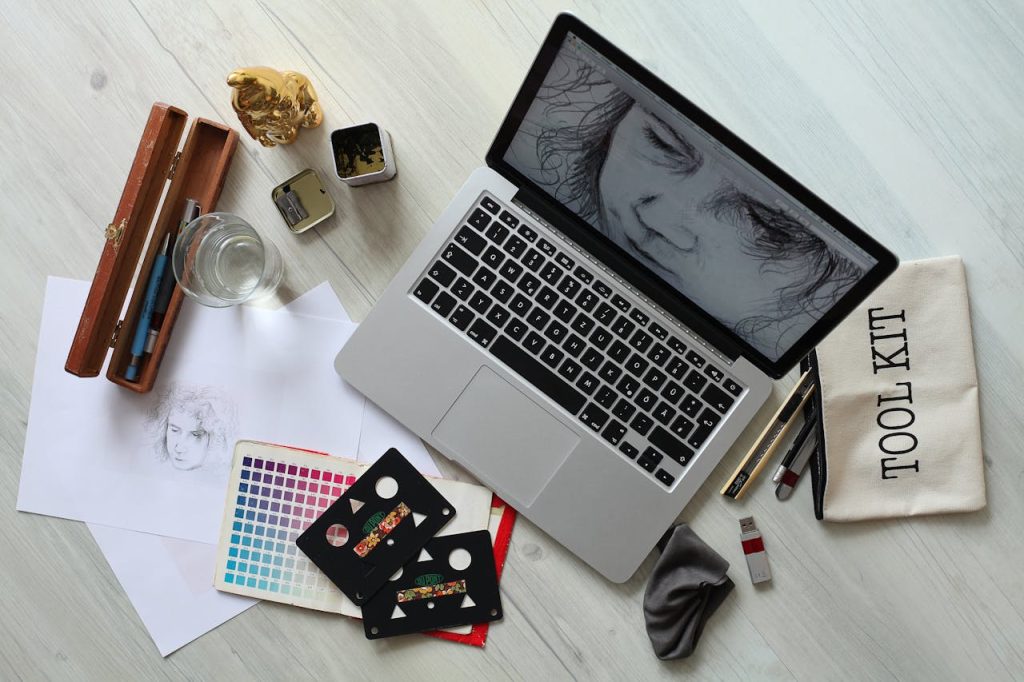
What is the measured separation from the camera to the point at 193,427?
861mm

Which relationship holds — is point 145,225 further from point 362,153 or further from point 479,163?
point 479,163

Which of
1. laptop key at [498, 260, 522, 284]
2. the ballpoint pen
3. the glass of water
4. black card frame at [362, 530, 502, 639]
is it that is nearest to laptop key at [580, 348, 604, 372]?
laptop key at [498, 260, 522, 284]

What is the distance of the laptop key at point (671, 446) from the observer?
78 cm

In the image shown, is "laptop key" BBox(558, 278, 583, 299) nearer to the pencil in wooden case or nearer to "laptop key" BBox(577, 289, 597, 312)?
"laptop key" BBox(577, 289, 597, 312)

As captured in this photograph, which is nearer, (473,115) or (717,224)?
(717,224)

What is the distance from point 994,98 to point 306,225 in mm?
735

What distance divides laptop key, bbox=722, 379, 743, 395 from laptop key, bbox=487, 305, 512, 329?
0.73ft

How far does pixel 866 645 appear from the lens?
82 cm

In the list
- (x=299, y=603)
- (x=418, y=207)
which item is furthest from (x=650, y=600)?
(x=418, y=207)

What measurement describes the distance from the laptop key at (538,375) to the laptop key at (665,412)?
0.24 ft

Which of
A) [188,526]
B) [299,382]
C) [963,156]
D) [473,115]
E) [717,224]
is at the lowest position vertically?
[188,526]

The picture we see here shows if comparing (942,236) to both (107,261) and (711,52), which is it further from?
(107,261)

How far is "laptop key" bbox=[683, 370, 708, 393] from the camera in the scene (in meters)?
0.78

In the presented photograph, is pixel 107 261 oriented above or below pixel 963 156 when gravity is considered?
below
